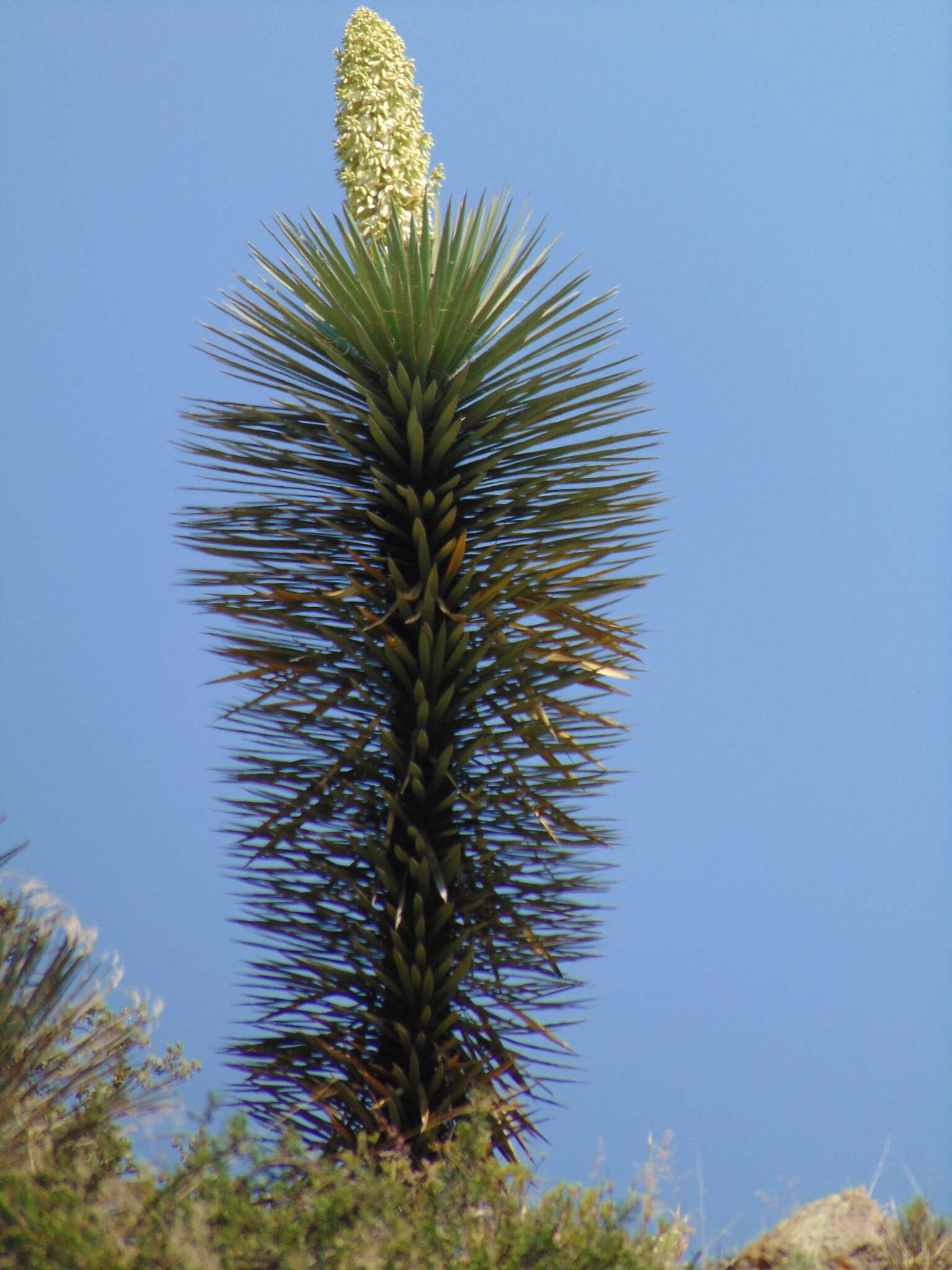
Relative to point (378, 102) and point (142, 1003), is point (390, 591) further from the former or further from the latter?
point (378, 102)

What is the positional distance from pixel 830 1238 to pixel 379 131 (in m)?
3.23

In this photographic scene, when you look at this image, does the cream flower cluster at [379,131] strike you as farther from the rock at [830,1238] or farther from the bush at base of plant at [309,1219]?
the rock at [830,1238]

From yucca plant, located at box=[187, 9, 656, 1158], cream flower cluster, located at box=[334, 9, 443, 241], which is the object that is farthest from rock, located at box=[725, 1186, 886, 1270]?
cream flower cluster, located at box=[334, 9, 443, 241]

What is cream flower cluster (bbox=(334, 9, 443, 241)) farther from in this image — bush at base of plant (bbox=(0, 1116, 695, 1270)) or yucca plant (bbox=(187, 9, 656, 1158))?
bush at base of plant (bbox=(0, 1116, 695, 1270))

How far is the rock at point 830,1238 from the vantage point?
299 centimetres

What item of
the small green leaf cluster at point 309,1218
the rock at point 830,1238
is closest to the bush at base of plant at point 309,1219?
the small green leaf cluster at point 309,1218

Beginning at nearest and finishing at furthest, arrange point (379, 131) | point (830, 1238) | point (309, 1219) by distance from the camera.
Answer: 1. point (309, 1219)
2. point (830, 1238)
3. point (379, 131)

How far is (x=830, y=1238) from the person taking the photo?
10.1 ft

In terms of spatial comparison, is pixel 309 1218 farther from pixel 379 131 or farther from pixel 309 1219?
pixel 379 131

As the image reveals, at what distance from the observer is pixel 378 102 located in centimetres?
394

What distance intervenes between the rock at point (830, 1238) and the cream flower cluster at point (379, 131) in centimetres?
285

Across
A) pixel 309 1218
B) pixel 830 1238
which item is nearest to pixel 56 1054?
pixel 309 1218

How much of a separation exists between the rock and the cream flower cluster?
2.85 meters

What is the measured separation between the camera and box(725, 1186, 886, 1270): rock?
2.99 meters
